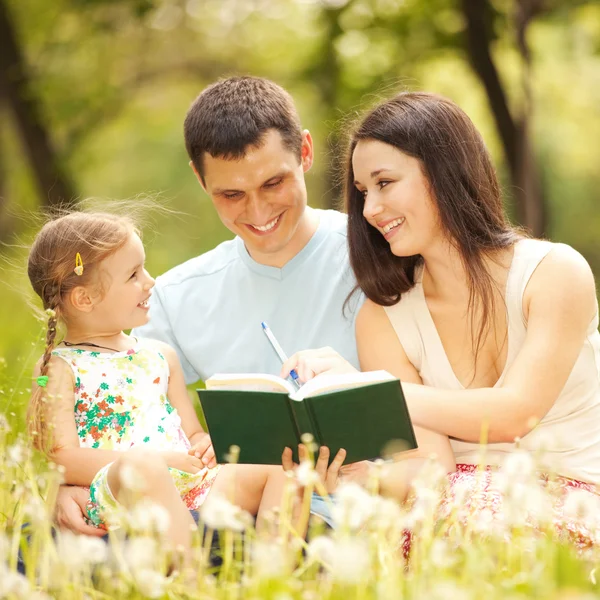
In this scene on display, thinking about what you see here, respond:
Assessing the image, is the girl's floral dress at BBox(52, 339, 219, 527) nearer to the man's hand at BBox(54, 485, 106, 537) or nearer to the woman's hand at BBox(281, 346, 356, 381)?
the man's hand at BBox(54, 485, 106, 537)

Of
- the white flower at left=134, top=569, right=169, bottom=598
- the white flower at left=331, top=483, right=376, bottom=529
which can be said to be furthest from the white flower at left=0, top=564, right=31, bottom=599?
the white flower at left=331, top=483, right=376, bottom=529

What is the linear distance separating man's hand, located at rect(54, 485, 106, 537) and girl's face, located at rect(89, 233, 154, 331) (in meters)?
0.64

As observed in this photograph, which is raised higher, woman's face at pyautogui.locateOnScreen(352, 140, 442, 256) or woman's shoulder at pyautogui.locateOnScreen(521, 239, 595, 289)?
woman's face at pyautogui.locateOnScreen(352, 140, 442, 256)


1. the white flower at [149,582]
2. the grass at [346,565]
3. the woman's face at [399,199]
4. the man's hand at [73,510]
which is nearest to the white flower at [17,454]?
the grass at [346,565]

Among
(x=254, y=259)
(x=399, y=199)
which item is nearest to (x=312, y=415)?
(x=399, y=199)

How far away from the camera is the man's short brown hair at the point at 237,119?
370 centimetres

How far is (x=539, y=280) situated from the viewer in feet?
10.4

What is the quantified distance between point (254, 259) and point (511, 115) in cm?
508

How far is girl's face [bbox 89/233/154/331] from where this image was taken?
3.47 metres

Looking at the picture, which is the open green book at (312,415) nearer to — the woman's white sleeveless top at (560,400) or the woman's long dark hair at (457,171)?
the woman's white sleeveless top at (560,400)

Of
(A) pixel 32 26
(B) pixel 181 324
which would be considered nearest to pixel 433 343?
(B) pixel 181 324

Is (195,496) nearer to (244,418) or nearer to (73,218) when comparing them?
(244,418)

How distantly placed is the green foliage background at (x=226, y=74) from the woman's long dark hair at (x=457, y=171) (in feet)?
1.36

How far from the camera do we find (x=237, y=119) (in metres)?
3.73
